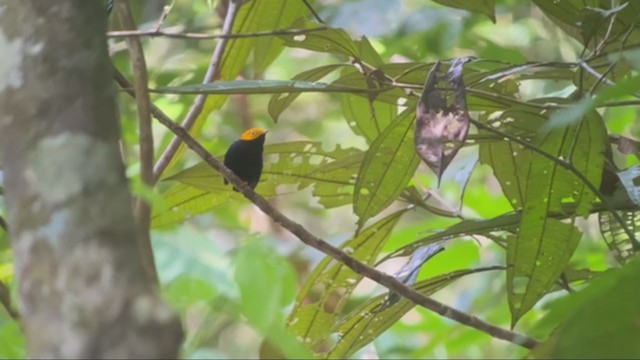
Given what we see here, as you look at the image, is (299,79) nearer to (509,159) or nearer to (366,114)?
(366,114)

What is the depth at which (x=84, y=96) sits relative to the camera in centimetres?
54

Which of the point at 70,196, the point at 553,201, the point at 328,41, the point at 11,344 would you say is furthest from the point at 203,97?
the point at 70,196

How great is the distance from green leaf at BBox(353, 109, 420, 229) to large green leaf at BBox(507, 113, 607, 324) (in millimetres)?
200

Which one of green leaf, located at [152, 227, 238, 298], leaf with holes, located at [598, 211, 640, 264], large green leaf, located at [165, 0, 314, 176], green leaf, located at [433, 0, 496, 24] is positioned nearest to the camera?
leaf with holes, located at [598, 211, 640, 264]

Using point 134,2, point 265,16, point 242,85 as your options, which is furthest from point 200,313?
point 242,85

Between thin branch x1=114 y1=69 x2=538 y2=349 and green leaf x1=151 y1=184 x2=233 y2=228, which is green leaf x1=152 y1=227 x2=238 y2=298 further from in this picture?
thin branch x1=114 y1=69 x2=538 y2=349

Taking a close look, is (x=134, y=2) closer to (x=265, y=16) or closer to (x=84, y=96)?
(x=265, y=16)

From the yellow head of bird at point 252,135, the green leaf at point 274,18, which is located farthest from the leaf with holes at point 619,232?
the yellow head of bird at point 252,135

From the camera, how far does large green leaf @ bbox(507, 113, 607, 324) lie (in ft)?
3.58

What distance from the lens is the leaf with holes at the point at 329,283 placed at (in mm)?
1372

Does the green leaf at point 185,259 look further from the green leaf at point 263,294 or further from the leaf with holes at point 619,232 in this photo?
the green leaf at point 263,294

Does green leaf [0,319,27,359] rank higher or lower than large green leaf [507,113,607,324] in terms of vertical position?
lower

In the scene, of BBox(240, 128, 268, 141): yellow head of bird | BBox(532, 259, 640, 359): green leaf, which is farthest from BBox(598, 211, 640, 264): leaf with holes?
BBox(240, 128, 268, 141): yellow head of bird

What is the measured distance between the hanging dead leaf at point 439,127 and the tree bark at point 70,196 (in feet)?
1.27
